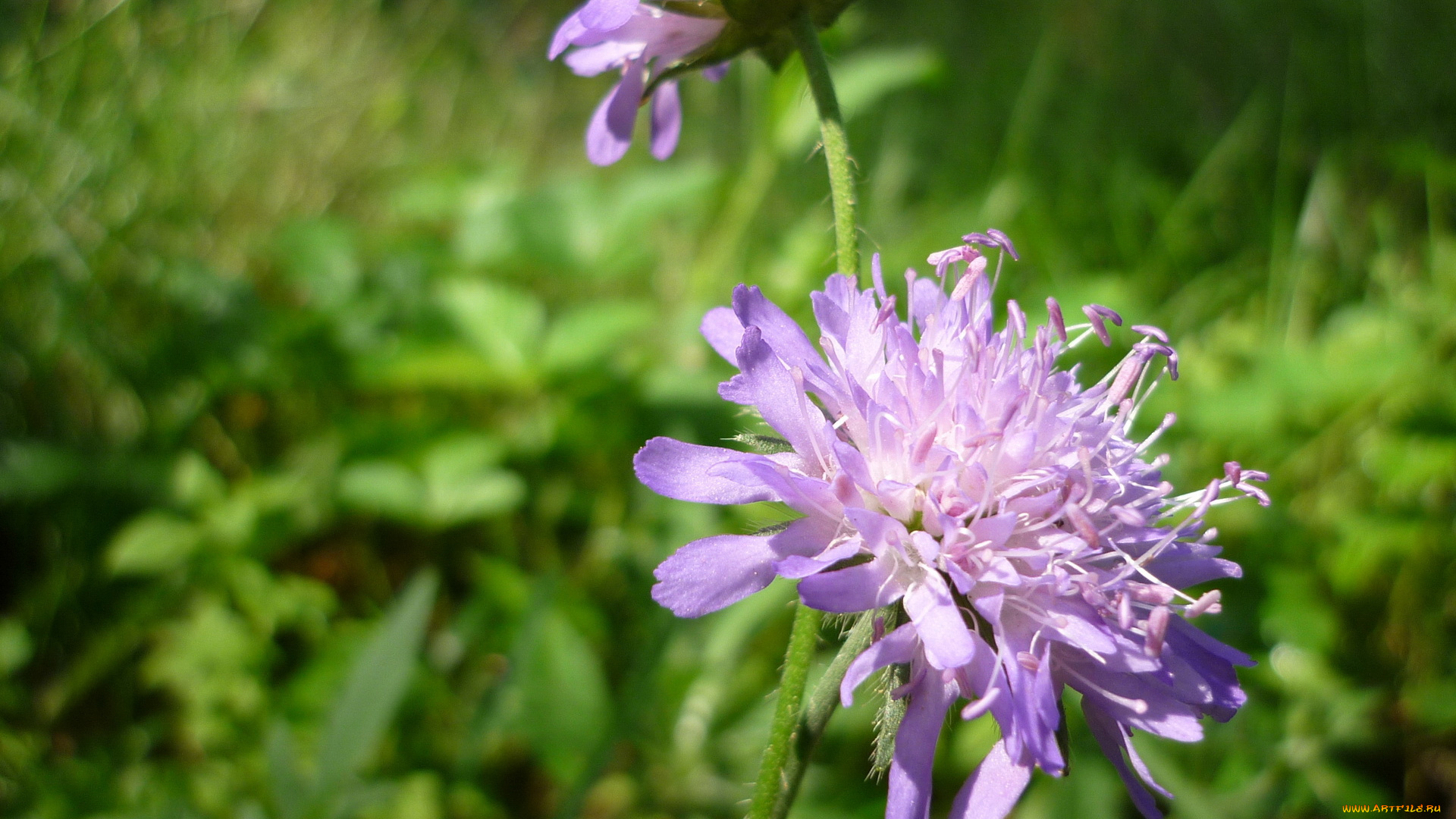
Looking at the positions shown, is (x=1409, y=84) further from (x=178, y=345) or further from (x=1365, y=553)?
(x=178, y=345)

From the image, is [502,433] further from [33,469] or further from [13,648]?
[13,648]

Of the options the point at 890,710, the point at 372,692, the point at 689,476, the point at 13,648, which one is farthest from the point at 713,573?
the point at 13,648

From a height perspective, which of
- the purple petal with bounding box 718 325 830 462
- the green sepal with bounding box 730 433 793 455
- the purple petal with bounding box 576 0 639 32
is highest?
the purple petal with bounding box 576 0 639 32

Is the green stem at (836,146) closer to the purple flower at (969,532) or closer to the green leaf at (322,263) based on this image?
the purple flower at (969,532)

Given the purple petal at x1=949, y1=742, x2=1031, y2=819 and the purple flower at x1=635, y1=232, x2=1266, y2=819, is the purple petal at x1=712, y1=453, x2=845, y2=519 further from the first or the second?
the purple petal at x1=949, y1=742, x2=1031, y2=819

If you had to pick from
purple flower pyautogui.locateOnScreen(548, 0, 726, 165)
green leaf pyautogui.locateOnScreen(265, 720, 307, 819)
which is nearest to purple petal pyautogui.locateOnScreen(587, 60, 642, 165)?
purple flower pyautogui.locateOnScreen(548, 0, 726, 165)

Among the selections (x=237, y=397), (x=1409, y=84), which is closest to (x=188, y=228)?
(x=237, y=397)
